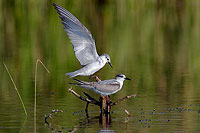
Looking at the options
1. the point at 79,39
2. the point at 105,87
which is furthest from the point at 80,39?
the point at 105,87

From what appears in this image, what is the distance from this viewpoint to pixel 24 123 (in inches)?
419

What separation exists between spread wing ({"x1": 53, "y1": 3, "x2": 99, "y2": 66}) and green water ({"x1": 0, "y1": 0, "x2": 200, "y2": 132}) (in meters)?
0.96

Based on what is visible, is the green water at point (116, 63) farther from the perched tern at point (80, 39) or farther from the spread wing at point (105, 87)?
the perched tern at point (80, 39)

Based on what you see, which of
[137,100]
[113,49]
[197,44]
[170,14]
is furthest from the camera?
[170,14]

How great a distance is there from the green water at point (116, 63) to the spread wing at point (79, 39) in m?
0.96

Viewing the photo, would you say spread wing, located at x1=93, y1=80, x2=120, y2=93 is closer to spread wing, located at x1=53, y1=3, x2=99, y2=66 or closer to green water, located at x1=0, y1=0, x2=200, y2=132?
green water, located at x1=0, y1=0, x2=200, y2=132

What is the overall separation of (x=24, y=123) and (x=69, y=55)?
30.9ft

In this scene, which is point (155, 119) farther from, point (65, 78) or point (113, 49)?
point (113, 49)

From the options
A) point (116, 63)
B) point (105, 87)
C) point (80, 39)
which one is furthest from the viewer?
point (116, 63)

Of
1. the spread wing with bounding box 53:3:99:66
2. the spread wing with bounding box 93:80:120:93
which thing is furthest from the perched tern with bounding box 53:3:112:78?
the spread wing with bounding box 93:80:120:93

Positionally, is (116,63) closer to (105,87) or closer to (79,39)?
(79,39)

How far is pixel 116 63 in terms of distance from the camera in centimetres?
1842

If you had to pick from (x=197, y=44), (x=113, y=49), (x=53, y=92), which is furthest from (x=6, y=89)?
(x=197, y=44)

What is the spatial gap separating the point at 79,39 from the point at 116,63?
6735mm
